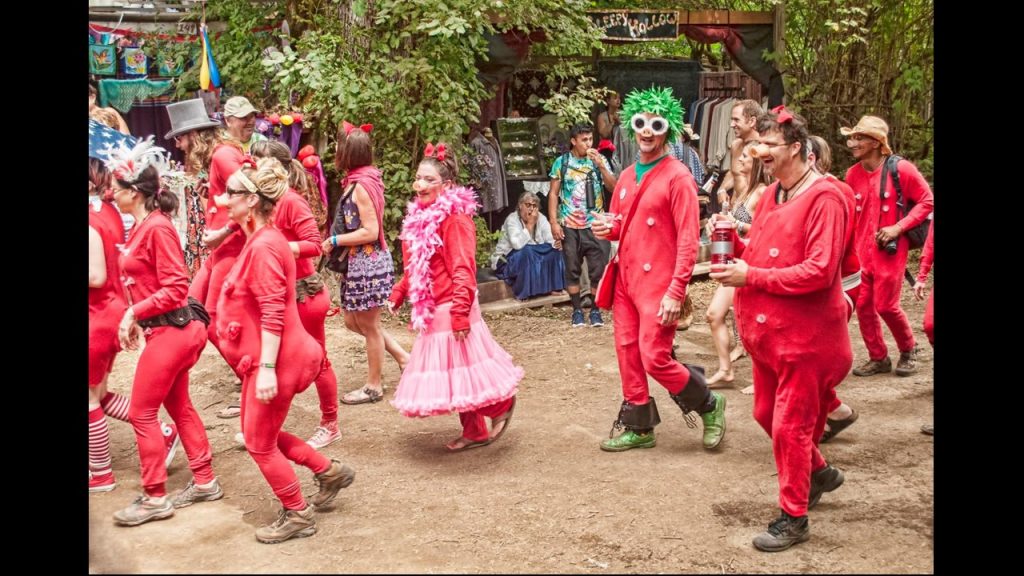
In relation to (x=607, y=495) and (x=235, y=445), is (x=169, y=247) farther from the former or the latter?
(x=607, y=495)

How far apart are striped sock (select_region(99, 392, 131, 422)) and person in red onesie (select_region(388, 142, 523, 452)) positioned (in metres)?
1.54

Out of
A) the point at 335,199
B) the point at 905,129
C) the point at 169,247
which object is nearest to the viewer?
the point at 169,247

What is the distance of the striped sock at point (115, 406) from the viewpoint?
217 inches

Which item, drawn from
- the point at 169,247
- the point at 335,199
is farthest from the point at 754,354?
the point at 335,199

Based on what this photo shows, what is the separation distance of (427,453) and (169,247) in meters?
2.06

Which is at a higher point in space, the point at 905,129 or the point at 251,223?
the point at 905,129

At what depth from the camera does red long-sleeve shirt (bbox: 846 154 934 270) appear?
6938 millimetres

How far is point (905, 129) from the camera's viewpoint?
1498cm

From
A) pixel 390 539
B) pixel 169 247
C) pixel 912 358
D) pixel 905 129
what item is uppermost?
pixel 905 129

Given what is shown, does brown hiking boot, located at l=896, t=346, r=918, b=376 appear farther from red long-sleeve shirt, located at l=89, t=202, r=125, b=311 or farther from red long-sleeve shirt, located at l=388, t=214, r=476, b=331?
red long-sleeve shirt, located at l=89, t=202, r=125, b=311

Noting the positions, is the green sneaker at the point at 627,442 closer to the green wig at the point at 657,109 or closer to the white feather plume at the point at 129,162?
the green wig at the point at 657,109

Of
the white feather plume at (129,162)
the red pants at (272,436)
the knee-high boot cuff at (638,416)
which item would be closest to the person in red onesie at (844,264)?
the knee-high boot cuff at (638,416)

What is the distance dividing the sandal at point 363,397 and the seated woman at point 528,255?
3644 millimetres

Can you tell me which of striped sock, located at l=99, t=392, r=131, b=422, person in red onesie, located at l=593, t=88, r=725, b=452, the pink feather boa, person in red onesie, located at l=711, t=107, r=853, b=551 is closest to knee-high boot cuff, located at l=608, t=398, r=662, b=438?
person in red onesie, located at l=593, t=88, r=725, b=452
